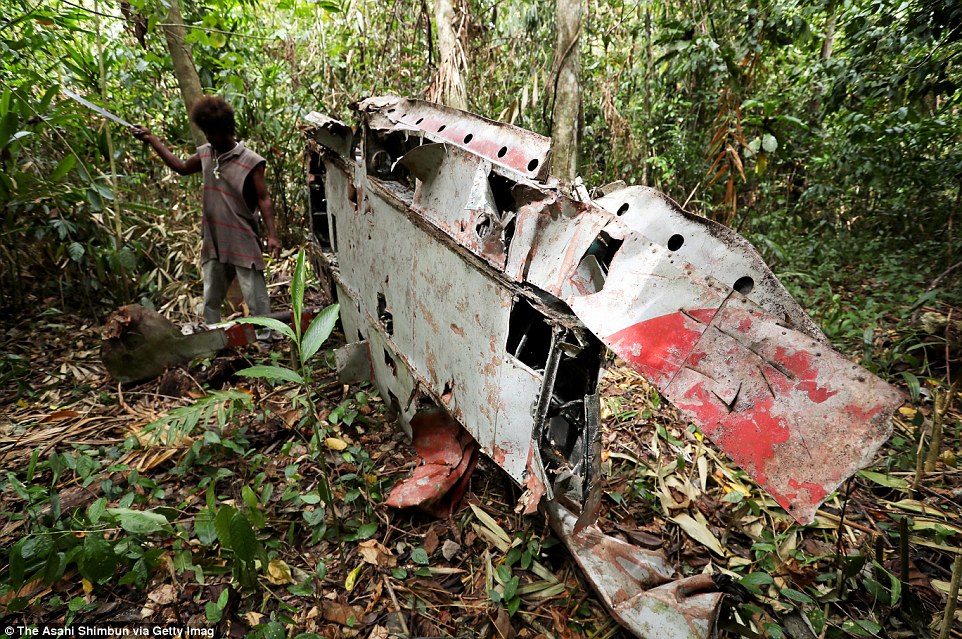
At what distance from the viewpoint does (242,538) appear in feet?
6.24

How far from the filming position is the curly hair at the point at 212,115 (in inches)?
130

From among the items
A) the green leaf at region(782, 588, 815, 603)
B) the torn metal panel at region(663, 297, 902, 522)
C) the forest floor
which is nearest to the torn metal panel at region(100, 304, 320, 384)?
the forest floor

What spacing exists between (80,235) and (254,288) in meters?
2.08

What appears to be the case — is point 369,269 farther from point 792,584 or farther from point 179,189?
point 179,189

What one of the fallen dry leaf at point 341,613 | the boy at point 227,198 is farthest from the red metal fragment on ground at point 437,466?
the boy at point 227,198

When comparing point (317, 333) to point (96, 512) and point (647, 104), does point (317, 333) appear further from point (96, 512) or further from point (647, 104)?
point (647, 104)

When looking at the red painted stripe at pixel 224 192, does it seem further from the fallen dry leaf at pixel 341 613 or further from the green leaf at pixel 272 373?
the fallen dry leaf at pixel 341 613

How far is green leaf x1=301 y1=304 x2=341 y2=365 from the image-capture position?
2035mm

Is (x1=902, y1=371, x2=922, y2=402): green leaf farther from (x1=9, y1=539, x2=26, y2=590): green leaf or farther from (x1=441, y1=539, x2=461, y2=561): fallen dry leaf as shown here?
(x1=9, y1=539, x2=26, y2=590): green leaf

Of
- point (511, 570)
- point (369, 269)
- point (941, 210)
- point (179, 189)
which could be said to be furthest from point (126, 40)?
point (941, 210)

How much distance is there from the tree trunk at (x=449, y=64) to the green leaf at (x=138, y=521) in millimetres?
3480

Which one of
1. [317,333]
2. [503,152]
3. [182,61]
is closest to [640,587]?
[317,333]

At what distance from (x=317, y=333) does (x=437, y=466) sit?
3.42ft

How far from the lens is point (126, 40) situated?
5605 mm
